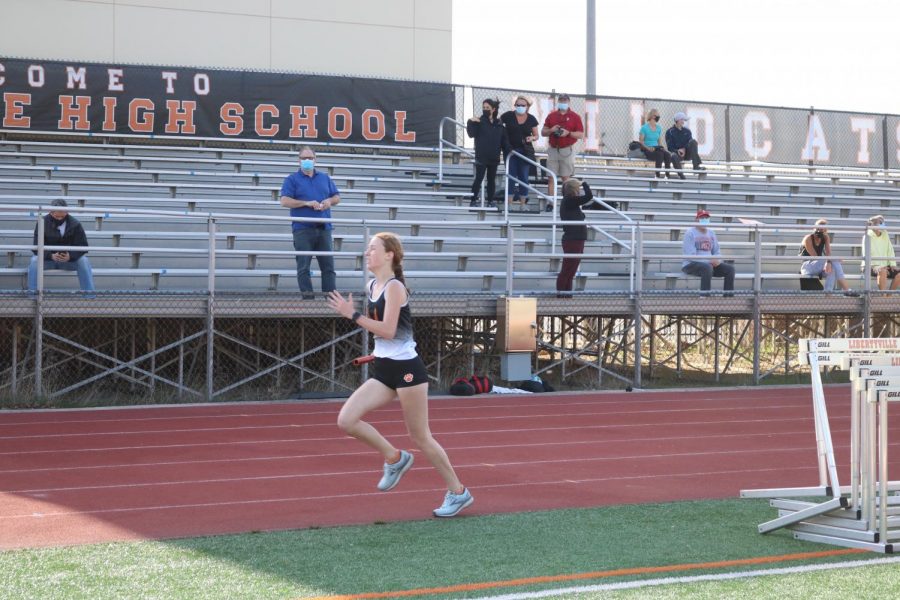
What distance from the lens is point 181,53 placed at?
2225 centimetres

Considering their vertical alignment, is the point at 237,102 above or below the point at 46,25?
below

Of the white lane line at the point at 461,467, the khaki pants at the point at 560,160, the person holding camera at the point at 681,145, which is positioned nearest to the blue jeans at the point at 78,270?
the white lane line at the point at 461,467

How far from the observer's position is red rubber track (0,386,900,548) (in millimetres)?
8039

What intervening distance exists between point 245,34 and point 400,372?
1640 centimetres

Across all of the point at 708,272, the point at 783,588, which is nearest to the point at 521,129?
the point at 708,272

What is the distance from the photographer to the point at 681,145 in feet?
77.5

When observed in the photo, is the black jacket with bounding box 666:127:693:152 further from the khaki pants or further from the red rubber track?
the red rubber track

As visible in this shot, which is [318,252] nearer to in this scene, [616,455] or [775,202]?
[616,455]

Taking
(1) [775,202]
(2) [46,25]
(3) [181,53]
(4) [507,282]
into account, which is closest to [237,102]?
(3) [181,53]

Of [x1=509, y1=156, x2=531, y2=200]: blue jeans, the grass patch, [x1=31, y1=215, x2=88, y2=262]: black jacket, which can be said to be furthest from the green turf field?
[x1=509, y1=156, x2=531, y2=200]: blue jeans

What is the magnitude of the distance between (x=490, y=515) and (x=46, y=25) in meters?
16.8

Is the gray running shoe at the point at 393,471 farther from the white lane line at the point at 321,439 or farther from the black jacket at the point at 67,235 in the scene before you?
the black jacket at the point at 67,235

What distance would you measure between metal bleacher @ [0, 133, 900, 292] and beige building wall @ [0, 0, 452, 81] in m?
1.87

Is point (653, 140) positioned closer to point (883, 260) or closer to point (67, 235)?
point (883, 260)
